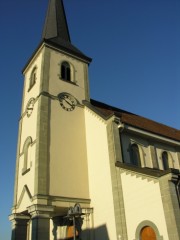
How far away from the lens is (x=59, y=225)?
1778 centimetres

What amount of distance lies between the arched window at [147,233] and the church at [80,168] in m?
0.04

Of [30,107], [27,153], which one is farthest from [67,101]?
[27,153]

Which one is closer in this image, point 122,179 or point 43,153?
point 122,179

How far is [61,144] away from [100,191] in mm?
4176

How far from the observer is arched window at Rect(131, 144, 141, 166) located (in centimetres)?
1853

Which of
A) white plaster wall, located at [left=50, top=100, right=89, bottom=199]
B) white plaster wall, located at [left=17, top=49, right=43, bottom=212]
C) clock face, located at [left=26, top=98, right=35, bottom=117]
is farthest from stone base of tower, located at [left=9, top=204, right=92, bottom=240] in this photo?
clock face, located at [left=26, top=98, right=35, bottom=117]

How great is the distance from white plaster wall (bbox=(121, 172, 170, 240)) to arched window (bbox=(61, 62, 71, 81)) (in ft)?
35.6

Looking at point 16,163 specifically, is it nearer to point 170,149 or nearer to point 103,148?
point 103,148

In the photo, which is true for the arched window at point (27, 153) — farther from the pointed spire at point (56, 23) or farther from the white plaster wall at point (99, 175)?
the pointed spire at point (56, 23)

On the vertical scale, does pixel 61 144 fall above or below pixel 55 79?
below

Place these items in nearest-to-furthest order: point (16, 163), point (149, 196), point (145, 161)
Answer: point (149, 196), point (145, 161), point (16, 163)

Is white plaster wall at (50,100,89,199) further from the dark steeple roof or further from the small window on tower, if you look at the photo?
the dark steeple roof

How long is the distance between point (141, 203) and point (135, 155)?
225 inches

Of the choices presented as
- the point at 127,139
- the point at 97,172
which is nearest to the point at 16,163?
the point at 97,172
